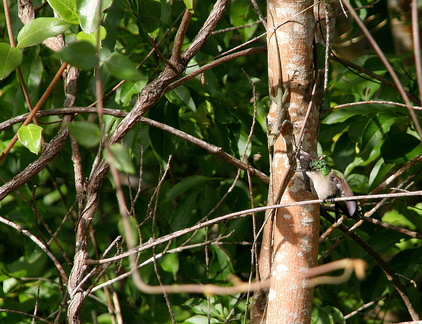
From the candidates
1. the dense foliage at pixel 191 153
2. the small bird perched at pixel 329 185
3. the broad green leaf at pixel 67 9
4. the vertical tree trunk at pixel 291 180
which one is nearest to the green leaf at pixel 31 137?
the broad green leaf at pixel 67 9

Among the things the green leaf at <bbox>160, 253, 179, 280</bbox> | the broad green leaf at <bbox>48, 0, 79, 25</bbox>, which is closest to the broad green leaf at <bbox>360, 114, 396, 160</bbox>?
the green leaf at <bbox>160, 253, 179, 280</bbox>

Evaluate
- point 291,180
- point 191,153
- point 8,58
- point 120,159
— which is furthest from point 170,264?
point 120,159

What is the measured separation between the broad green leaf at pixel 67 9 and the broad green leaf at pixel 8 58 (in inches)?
8.0

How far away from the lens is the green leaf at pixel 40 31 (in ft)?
Result: 6.54

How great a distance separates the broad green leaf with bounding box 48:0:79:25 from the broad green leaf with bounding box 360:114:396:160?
5.53ft

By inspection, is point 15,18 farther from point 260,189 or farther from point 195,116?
point 260,189

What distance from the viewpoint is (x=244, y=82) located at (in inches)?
129

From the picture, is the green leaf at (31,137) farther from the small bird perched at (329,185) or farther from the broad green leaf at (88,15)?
the small bird perched at (329,185)

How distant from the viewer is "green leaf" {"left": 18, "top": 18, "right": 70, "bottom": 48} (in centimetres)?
199

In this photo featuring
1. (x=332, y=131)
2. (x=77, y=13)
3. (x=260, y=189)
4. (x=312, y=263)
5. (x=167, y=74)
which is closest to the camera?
(x=77, y=13)

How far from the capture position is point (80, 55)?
1.16 metres

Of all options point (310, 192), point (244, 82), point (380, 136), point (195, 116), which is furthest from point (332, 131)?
point (310, 192)

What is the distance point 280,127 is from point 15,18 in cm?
176

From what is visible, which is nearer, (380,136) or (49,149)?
(49,149)
